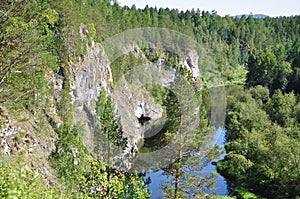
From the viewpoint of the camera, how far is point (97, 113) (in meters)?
35.9

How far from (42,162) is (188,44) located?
2730 inches

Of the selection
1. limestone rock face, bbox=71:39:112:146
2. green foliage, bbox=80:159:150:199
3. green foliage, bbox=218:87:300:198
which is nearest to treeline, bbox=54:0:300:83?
limestone rock face, bbox=71:39:112:146

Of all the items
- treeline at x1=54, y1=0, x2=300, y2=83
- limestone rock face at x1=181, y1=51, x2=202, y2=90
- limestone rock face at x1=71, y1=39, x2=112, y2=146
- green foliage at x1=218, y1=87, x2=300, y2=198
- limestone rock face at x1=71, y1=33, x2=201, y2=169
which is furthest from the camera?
limestone rock face at x1=181, y1=51, x2=202, y2=90

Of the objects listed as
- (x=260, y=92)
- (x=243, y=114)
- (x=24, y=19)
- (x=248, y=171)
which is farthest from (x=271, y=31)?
(x=24, y=19)

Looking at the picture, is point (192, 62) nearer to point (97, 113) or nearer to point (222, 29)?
point (222, 29)

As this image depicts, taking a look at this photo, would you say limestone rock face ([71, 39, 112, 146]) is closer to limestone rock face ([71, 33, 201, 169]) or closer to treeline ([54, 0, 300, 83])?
limestone rock face ([71, 33, 201, 169])

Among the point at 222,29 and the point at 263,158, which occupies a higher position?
the point at 222,29

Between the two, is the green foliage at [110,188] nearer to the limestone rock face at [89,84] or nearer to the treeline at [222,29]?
the limestone rock face at [89,84]

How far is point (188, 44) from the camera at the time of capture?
8512 centimetres

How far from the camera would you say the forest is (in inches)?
541

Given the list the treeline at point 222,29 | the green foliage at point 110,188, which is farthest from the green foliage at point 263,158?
the treeline at point 222,29

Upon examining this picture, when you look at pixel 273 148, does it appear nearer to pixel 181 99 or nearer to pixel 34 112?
pixel 181 99

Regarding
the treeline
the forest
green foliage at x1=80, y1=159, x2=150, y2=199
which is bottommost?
green foliage at x1=80, y1=159, x2=150, y2=199

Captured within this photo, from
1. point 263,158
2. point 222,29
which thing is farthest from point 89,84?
point 222,29
